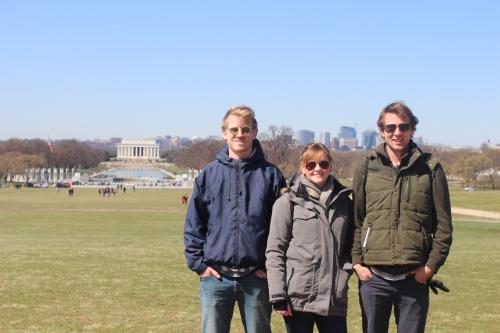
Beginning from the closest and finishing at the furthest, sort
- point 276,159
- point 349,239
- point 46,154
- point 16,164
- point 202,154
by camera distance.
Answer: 1. point 349,239
2. point 276,159
3. point 16,164
4. point 202,154
5. point 46,154

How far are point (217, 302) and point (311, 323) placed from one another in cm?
91

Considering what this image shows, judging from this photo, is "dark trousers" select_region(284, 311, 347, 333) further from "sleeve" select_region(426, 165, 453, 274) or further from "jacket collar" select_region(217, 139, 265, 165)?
"jacket collar" select_region(217, 139, 265, 165)

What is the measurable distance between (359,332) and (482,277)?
708 cm

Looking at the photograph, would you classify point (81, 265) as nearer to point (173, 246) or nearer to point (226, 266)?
point (173, 246)

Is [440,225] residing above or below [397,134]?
below

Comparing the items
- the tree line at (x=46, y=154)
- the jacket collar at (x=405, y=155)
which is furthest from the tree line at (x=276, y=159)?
the jacket collar at (x=405, y=155)

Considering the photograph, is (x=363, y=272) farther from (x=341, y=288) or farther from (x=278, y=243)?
(x=278, y=243)

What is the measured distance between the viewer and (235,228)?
6.39m

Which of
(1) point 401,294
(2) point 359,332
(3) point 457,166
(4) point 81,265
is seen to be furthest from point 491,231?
(3) point 457,166

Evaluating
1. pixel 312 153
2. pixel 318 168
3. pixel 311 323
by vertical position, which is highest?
pixel 312 153

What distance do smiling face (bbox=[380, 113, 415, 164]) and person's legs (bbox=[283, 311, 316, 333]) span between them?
5.54ft

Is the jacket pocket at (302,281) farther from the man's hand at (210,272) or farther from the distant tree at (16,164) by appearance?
the distant tree at (16,164)

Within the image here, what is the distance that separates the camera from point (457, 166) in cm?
12281

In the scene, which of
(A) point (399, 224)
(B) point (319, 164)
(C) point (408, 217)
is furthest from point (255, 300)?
(C) point (408, 217)
